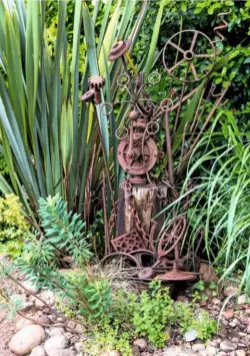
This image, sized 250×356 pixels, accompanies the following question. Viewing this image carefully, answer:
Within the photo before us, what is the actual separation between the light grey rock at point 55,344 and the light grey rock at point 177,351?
446mm

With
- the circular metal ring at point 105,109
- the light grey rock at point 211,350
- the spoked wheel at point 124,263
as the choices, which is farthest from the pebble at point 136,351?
the circular metal ring at point 105,109

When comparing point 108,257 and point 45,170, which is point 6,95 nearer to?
point 45,170

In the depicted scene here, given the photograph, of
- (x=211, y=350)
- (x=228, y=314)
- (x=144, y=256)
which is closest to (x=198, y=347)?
(x=211, y=350)

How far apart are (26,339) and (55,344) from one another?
14 cm

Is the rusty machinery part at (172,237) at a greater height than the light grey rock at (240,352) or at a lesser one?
greater

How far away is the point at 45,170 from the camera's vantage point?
3.00 metres

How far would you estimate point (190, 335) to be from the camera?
2270 mm

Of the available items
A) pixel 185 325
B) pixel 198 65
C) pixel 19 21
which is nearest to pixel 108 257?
pixel 185 325

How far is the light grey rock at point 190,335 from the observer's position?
2258mm

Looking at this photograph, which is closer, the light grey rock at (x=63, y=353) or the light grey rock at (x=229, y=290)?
the light grey rock at (x=63, y=353)

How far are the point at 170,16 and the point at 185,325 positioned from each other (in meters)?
1.89

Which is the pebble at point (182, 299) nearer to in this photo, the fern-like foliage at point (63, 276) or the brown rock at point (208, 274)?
the brown rock at point (208, 274)

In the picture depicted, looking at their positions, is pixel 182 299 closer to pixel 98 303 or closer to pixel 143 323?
pixel 143 323

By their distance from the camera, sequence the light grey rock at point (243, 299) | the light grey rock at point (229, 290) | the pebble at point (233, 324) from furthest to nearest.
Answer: the light grey rock at point (229, 290) < the light grey rock at point (243, 299) < the pebble at point (233, 324)
